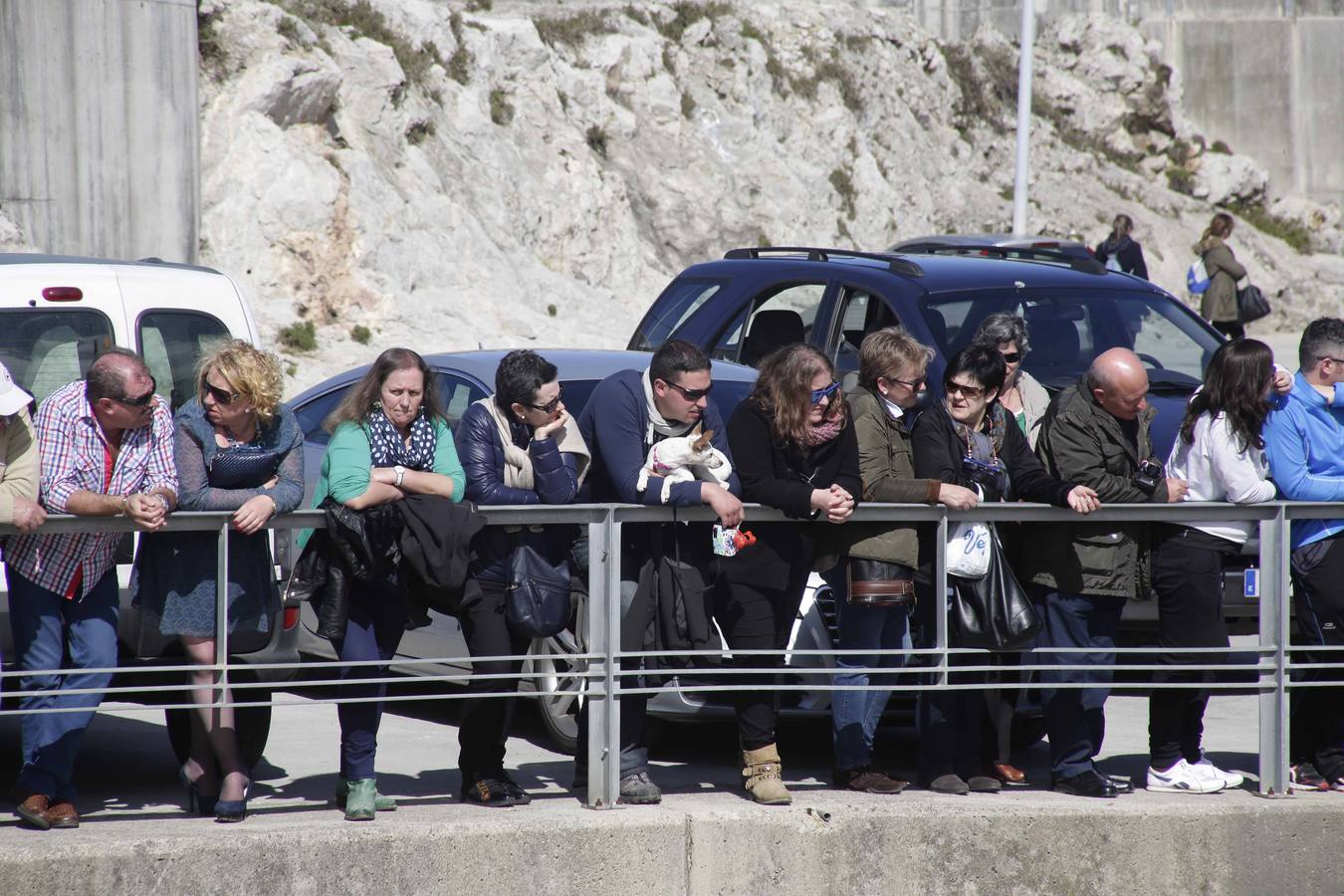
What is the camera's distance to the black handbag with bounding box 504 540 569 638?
5145 mm

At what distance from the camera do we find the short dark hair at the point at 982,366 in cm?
566

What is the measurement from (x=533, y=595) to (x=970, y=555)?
156 centimetres

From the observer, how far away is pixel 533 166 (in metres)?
25.3

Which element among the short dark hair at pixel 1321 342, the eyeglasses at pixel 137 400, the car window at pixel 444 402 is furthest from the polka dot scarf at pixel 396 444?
the short dark hair at pixel 1321 342

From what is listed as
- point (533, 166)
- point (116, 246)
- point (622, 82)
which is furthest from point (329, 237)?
point (622, 82)

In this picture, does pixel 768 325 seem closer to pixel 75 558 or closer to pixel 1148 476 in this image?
pixel 1148 476

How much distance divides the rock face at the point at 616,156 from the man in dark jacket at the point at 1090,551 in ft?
45.1

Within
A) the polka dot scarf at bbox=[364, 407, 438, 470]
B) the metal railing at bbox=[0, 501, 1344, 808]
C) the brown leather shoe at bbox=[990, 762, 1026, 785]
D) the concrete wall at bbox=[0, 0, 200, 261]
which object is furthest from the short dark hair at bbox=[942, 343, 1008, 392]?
the concrete wall at bbox=[0, 0, 200, 261]

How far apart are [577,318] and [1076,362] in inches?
592

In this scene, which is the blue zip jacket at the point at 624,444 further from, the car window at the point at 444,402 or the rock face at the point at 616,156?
the rock face at the point at 616,156

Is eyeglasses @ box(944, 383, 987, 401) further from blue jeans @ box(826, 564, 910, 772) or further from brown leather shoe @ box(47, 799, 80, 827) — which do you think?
brown leather shoe @ box(47, 799, 80, 827)

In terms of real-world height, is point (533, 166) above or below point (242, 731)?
above

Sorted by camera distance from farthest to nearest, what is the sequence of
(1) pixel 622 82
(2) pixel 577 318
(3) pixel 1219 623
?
1. (1) pixel 622 82
2. (2) pixel 577 318
3. (3) pixel 1219 623

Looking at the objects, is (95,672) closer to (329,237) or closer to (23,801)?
(23,801)
